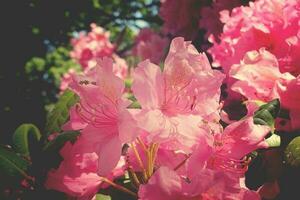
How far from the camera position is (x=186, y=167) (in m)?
0.87

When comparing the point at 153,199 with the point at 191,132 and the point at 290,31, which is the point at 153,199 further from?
the point at 290,31

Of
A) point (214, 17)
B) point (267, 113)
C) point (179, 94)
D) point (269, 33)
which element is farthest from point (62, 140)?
point (214, 17)

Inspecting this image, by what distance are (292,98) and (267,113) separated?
12 centimetres

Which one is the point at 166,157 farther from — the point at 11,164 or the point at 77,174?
the point at 11,164

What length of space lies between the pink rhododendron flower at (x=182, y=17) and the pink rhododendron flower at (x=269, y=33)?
3.78ft

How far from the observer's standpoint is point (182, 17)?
8.66 feet

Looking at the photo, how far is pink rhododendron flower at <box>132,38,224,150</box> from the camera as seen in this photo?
85cm

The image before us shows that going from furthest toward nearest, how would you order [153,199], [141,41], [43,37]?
[141,41] → [43,37] → [153,199]

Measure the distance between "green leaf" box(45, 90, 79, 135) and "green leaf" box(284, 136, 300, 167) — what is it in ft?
2.03

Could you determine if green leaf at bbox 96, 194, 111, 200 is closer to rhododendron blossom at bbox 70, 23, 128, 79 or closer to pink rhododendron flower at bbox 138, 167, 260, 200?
pink rhododendron flower at bbox 138, 167, 260, 200

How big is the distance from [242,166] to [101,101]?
1.12 feet

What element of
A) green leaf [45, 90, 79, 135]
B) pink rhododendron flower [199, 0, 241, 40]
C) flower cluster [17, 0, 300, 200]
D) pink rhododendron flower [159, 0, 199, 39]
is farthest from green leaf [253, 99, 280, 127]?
pink rhododendron flower [159, 0, 199, 39]

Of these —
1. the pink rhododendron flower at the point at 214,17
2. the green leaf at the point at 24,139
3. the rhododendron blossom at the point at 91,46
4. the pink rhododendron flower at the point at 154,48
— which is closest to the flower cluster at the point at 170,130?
the green leaf at the point at 24,139

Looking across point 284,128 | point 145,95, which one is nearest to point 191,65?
point 145,95
